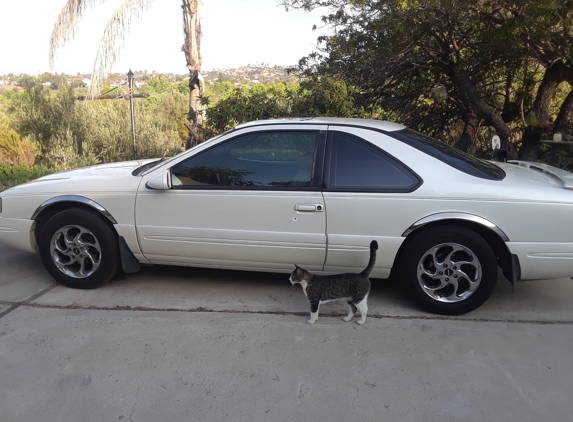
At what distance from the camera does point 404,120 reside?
11.8m

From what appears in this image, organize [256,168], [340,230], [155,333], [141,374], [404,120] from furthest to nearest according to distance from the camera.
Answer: [404,120]
[256,168]
[340,230]
[155,333]
[141,374]

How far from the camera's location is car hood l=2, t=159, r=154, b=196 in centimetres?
460

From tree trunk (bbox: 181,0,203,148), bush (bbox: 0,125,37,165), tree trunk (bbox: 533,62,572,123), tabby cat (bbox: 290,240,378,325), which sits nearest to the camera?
tabby cat (bbox: 290,240,378,325)

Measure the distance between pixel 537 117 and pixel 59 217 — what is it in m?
9.34

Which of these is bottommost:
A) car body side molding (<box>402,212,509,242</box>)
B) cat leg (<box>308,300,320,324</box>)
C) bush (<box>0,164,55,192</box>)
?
bush (<box>0,164,55,192</box>)

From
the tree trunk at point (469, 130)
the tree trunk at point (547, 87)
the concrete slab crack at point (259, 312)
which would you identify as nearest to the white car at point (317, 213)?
the concrete slab crack at point (259, 312)

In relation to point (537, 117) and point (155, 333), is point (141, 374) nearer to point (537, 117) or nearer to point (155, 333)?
point (155, 333)

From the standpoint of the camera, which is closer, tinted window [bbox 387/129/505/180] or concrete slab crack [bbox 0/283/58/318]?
tinted window [bbox 387/129/505/180]

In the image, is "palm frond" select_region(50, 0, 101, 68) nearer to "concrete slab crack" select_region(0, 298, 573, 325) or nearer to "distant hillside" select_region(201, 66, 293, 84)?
"distant hillside" select_region(201, 66, 293, 84)

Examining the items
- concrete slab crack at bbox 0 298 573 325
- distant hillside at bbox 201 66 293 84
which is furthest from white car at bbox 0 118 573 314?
distant hillside at bbox 201 66 293 84

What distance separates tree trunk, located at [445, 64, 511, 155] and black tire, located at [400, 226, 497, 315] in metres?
6.85

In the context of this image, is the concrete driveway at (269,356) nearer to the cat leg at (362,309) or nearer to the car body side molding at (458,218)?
the cat leg at (362,309)

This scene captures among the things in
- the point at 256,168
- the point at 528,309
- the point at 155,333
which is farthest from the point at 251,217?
the point at 528,309

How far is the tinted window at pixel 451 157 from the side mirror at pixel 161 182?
1.91 meters
